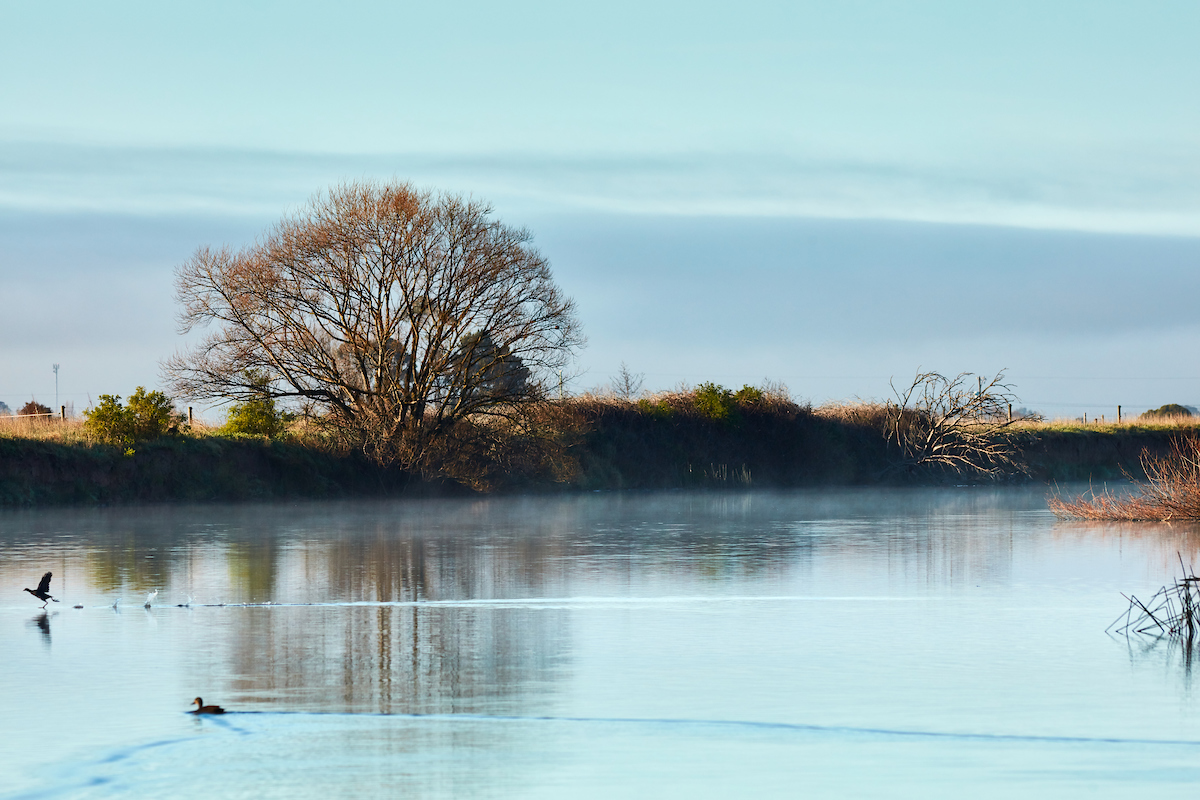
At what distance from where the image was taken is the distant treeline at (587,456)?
34000mm

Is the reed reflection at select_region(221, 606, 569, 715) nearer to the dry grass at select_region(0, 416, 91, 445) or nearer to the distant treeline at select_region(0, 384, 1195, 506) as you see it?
the distant treeline at select_region(0, 384, 1195, 506)

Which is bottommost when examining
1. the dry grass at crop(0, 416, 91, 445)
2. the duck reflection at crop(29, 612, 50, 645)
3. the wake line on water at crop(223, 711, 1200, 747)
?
the wake line on water at crop(223, 711, 1200, 747)

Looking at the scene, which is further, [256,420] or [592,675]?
[256,420]

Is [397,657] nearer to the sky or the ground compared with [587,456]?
nearer to the ground

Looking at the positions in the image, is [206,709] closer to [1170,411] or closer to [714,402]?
[714,402]

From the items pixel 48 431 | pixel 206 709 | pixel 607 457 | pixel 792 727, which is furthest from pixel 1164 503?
pixel 48 431

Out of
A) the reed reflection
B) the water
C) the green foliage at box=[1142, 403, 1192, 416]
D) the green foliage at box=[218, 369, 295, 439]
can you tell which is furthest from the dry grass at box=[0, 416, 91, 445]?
the green foliage at box=[1142, 403, 1192, 416]

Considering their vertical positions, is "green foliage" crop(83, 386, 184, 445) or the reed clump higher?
"green foliage" crop(83, 386, 184, 445)

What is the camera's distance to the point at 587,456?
44250 mm

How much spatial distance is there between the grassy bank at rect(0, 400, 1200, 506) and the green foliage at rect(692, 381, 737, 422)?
5cm

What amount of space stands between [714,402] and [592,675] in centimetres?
3843

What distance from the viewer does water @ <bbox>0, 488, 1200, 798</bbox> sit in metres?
6.80

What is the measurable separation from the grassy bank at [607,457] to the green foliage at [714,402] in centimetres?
5

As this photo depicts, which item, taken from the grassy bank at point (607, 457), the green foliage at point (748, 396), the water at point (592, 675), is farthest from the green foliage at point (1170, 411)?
the water at point (592, 675)
